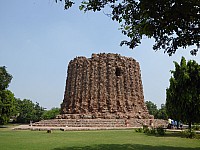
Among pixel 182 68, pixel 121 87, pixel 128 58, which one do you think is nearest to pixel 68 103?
pixel 121 87

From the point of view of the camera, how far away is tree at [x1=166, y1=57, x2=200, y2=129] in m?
13.7

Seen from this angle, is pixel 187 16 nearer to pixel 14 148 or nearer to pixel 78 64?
pixel 14 148

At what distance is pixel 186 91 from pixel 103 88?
1463 centimetres

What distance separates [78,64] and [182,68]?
16896mm

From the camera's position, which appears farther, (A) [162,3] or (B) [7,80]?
(B) [7,80]

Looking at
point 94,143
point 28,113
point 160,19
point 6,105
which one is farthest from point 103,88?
point 160,19

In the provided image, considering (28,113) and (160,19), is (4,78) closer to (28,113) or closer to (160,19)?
(28,113)

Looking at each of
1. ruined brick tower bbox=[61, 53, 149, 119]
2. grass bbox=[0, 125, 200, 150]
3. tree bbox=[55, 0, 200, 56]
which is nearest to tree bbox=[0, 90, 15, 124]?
ruined brick tower bbox=[61, 53, 149, 119]

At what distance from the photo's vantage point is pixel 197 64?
46.4 ft

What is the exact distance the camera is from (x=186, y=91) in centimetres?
1380

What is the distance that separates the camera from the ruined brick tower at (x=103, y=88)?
27.0m

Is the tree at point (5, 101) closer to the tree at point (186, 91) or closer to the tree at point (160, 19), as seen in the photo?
the tree at point (186, 91)

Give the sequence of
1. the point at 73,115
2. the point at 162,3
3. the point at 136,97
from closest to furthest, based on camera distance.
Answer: the point at 162,3 → the point at 73,115 → the point at 136,97

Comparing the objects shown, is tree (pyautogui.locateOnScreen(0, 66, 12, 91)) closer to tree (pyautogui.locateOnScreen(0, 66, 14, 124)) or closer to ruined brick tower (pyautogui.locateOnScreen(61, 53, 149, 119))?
tree (pyautogui.locateOnScreen(0, 66, 14, 124))
